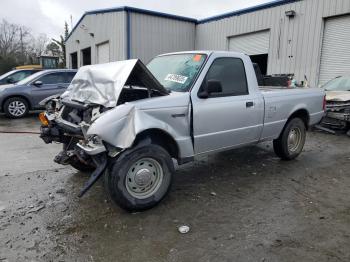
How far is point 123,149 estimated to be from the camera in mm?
3512

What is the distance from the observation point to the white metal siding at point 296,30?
1253 cm

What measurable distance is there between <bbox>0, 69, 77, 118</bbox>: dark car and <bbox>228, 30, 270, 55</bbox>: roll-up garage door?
9068 mm

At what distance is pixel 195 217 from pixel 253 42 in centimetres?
1346

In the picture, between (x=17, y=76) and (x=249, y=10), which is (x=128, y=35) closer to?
(x=17, y=76)

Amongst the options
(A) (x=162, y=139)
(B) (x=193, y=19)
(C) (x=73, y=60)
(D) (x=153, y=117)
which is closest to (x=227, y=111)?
(A) (x=162, y=139)

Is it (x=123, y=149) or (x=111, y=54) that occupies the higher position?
(x=111, y=54)

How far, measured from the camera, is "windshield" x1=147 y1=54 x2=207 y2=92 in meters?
4.37

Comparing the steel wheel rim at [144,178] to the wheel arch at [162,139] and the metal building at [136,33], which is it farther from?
the metal building at [136,33]

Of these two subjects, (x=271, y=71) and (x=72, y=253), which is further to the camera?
(x=271, y=71)

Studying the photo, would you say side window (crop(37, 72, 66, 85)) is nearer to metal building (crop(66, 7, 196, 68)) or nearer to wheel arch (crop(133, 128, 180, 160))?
metal building (crop(66, 7, 196, 68))

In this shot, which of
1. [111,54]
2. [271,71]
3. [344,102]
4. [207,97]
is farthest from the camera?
[111,54]

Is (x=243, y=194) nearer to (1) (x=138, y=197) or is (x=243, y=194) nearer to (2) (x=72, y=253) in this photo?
(1) (x=138, y=197)

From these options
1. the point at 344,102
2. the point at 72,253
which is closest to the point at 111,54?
the point at 344,102

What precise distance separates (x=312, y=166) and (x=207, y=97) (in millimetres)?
2861
